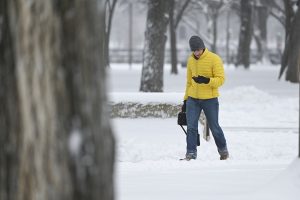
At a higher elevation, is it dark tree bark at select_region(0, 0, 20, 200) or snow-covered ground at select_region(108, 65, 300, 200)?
dark tree bark at select_region(0, 0, 20, 200)

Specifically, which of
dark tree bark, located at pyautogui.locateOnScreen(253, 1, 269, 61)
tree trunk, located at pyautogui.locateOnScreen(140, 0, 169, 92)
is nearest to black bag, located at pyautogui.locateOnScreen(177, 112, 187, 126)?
tree trunk, located at pyautogui.locateOnScreen(140, 0, 169, 92)

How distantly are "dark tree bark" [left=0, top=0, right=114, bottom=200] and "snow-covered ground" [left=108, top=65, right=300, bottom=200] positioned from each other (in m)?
3.01

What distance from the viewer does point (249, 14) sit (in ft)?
127

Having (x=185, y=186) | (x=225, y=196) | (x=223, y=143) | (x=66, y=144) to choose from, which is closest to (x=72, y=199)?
(x=66, y=144)

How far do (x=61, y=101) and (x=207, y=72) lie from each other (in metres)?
5.91

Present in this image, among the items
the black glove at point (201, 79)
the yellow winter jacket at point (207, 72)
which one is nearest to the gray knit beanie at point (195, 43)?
the yellow winter jacket at point (207, 72)

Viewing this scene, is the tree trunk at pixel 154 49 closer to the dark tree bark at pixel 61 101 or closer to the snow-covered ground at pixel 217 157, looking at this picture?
the snow-covered ground at pixel 217 157

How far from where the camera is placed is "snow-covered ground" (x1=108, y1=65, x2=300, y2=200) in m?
6.06

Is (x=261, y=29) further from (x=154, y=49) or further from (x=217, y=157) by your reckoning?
(x=217, y=157)

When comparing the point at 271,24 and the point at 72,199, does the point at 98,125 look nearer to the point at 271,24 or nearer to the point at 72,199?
the point at 72,199

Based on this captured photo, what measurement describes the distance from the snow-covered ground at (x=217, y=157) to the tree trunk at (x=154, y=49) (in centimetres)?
188

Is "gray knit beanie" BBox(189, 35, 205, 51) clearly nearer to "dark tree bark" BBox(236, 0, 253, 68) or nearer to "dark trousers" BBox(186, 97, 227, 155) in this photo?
"dark trousers" BBox(186, 97, 227, 155)

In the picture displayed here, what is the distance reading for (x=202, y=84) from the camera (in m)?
8.71

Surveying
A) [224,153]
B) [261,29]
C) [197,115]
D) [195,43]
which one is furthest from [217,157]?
[261,29]
